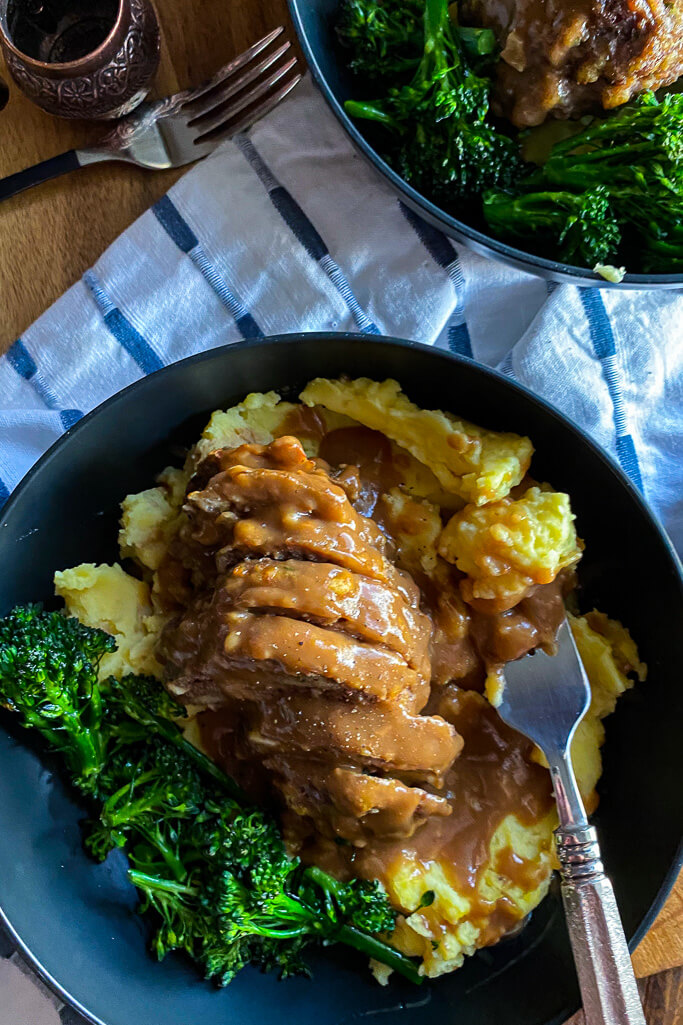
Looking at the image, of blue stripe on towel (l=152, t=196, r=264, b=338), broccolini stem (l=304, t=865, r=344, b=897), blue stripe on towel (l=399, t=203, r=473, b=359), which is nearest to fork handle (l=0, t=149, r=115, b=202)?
blue stripe on towel (l=152, t=196, r=264, b=338)

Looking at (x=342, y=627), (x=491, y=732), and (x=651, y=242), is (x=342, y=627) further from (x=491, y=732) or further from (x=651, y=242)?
(x=651, y=242)

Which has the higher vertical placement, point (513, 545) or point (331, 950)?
point (513, 545)

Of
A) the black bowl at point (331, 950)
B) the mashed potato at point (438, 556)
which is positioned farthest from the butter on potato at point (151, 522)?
the black bowl at point (331, 950)

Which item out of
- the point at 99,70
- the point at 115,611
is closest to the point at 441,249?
the point at 99,70

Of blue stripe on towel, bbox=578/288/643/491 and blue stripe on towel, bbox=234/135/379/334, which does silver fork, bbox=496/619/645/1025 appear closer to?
blue stripe on towel, bbox=578/288/643/491

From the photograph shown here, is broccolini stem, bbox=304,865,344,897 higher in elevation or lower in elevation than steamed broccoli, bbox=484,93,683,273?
lower

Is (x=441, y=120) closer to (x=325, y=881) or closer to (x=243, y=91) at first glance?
(x=243, y=91)
